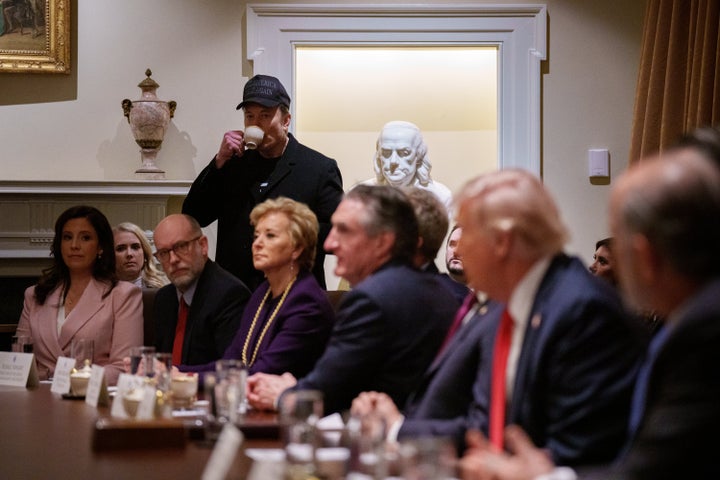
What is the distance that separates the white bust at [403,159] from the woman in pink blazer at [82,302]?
1.93 m

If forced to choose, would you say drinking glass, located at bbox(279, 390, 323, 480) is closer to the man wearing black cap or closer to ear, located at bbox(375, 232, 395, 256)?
ear, located at bbox(375, 232, 395, 256)

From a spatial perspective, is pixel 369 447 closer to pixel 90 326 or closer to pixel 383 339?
pixel 383 339

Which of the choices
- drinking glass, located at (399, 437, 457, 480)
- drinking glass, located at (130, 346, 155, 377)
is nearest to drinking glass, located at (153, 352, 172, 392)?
drinking glass, located at (130, 346, 155, 377)

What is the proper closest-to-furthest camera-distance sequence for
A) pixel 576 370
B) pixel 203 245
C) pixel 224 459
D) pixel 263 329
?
1. pixel 224 459
2. pixel 576 370
3. pixel 263 329
4. pixel 203 245

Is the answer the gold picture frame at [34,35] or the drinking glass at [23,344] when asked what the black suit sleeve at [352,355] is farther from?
the gold picture frame at [34,35]

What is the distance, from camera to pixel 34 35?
5.97m

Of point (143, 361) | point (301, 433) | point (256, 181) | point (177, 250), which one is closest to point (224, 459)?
point (301, 433)

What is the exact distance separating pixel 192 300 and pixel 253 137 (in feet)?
2.57

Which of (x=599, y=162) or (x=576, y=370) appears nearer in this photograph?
(x=576, y=370)

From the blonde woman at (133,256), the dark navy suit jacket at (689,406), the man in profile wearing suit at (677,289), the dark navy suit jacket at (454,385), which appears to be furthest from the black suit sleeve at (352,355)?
the blonde woman at (133,256)

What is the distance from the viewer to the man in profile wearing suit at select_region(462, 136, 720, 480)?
1278 mm

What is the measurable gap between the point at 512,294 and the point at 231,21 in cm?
446

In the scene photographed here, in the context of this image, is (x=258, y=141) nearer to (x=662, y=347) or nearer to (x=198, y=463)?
(x=198, y=463)

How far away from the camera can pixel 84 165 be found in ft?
19.8
